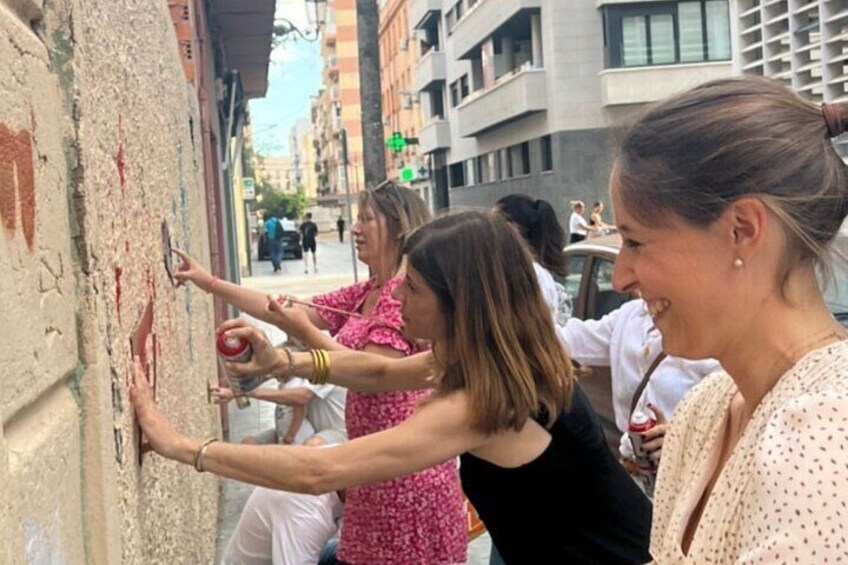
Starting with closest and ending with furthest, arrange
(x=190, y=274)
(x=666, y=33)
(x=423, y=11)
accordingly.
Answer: (x=190, y=274)
(x=666, y=33)
(x=423, y=11)

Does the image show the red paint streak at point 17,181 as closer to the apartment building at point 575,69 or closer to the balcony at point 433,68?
the apartment building at point 575,69

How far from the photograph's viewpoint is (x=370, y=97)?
931 centimetres

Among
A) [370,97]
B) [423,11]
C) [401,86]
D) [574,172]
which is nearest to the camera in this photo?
[370,97]

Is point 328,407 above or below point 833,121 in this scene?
below

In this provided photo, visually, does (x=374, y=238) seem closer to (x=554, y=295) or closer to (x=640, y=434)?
(x=640, y=434)

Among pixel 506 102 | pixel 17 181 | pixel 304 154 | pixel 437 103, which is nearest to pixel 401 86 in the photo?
pixel 437 103

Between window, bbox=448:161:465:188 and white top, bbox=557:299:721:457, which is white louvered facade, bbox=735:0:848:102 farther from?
window, bbox=448:161:465:188

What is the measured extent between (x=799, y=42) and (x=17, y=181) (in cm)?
1296

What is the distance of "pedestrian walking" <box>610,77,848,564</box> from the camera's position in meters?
1.43

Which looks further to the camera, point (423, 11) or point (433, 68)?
point (423, 11)

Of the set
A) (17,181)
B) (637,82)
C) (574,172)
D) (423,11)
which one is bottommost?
(17,181)

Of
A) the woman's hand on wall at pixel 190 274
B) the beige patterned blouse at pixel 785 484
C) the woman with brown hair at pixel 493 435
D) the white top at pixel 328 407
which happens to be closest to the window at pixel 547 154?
the white top at pixel 328 407

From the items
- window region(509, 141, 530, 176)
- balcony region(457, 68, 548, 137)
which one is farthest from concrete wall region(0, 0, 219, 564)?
window region(509, 141, 530, 176)

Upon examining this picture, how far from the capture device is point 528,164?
3350 centimetres
